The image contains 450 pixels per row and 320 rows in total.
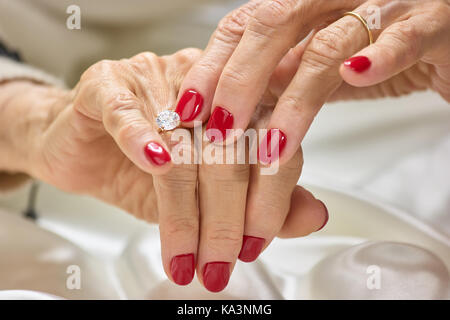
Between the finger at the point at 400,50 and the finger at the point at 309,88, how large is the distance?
5cm

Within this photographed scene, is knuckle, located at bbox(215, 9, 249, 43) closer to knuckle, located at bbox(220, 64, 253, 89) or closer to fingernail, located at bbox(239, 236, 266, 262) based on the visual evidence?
knuckle, located at bbox(220, 64, 253, 89)

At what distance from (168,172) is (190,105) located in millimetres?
88

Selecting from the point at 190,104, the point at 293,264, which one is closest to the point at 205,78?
the point at 190,104

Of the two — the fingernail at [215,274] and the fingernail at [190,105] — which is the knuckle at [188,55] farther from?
the fingernail at [215,274]

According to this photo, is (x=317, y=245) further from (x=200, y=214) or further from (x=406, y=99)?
(x=406, y=99)

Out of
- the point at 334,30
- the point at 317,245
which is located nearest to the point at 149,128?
the point at 334,30

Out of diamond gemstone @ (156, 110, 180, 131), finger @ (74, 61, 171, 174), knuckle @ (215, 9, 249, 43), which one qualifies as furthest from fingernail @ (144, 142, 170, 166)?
knuckle @ (215, 9, 249, 43)

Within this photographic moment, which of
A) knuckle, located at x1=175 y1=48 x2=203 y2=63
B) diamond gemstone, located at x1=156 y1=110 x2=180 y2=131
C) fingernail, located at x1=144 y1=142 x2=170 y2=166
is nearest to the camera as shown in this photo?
fingernail, located at x1=144 y1=142 x2=170 y2=166

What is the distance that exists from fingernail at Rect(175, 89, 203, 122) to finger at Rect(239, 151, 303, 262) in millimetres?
100

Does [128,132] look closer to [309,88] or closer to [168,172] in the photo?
[168,172]

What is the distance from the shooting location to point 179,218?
613 millimetres

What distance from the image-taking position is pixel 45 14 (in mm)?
1298

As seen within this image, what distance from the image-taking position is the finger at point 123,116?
525mm

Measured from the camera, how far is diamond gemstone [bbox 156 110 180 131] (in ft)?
2.04
